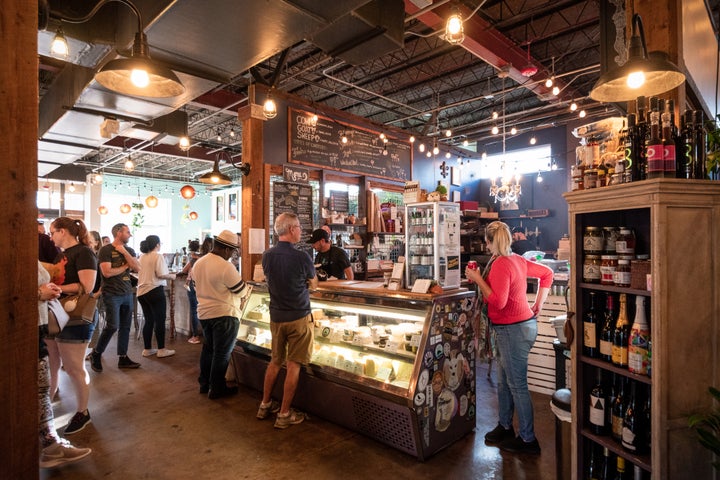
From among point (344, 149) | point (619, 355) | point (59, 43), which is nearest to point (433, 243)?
point (619, 355)

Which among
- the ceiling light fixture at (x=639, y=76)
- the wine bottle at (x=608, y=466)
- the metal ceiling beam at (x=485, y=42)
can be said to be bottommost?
the wine bottle at (x=608, y=466)

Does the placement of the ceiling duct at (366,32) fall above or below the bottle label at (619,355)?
above

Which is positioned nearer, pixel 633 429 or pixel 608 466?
pixel 633 429

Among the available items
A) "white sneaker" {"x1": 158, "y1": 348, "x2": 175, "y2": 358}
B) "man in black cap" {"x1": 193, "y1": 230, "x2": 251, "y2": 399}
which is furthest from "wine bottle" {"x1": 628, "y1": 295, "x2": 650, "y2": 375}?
"white sneaker" {"x1": 158, "y1": 348, "x2": 175, "y2": 358}

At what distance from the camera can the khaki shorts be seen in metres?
3.75

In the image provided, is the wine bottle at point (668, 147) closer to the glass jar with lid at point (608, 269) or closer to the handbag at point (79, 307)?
the glass jar with lid at point (608, 269)

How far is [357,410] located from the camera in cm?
349

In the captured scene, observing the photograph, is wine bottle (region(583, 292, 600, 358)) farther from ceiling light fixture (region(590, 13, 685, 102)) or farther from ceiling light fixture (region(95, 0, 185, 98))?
ceiling light fixture (region(95, 0, 185, 98))

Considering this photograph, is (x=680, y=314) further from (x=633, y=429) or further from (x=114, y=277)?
(x=114, y=277)

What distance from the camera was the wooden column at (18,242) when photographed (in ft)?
4.38

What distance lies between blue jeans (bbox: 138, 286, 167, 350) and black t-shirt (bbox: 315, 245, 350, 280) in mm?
2621

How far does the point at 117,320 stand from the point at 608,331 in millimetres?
5824

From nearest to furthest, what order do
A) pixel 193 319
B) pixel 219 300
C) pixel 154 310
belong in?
pixel 219 300 → pixel 154 310 → pixel 193 319

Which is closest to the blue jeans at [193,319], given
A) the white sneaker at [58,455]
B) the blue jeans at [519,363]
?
the white sneaker at [58,455]
